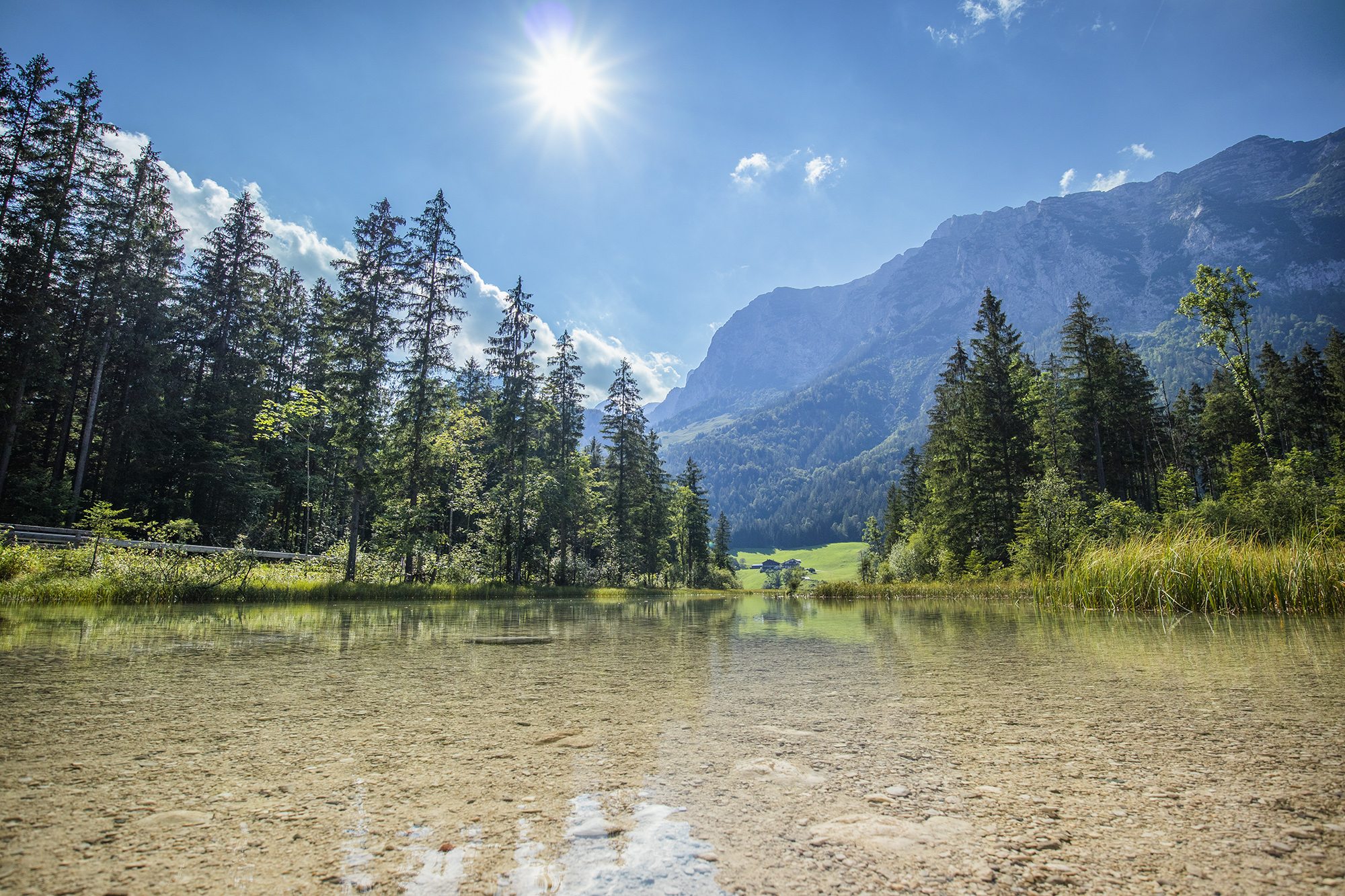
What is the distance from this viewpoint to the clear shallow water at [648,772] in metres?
1.29

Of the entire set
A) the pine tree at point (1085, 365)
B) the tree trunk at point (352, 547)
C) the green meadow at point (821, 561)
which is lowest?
the green meadow at point (821, 561)

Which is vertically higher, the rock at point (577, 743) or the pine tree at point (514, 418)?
the pine tree at point (514, 418)

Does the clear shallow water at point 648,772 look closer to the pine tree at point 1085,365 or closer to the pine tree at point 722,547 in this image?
the pine tree at point 1085,365

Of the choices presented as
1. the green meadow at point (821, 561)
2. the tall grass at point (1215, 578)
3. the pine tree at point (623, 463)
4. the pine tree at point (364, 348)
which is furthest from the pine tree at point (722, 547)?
the tall grass at point (1215, 578)

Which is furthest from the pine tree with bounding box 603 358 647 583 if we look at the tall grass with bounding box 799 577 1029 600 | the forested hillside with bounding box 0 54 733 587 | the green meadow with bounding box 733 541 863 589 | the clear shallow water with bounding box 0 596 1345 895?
the green meadow with bounding box 733 541 863 589

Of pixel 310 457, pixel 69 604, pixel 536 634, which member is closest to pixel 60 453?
pixel 310 457

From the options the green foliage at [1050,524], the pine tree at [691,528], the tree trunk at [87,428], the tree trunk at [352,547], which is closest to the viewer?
the tree trunk at [352,547]

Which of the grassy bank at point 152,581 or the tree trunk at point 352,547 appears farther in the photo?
the tree trunk at point 352,547

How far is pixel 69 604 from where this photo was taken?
9.95 meters

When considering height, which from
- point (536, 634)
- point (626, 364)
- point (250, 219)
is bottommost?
point (536, 634)

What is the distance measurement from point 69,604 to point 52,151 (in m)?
23.7

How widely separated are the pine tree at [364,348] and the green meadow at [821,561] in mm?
90329

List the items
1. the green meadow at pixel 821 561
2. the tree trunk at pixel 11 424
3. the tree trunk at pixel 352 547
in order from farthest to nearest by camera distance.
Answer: the green meadow at pixel 821 561, the tree trunk at pixel 11 424, the tree trunk at pixel 352 547

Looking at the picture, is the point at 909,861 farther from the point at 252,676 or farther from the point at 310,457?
the point at 310,457
